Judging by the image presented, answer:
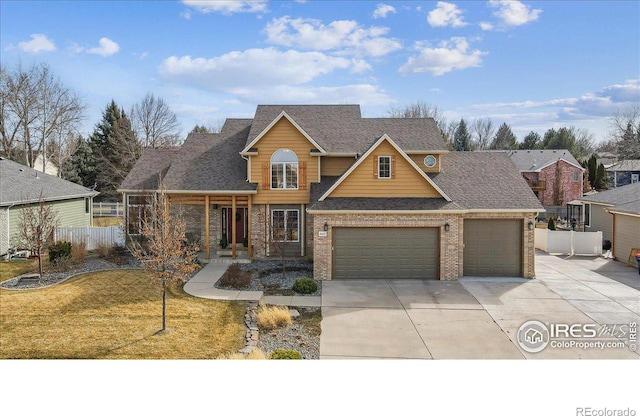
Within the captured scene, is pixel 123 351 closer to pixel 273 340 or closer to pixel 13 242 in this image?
pixel 273 340

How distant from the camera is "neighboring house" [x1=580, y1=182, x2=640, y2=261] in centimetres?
1814

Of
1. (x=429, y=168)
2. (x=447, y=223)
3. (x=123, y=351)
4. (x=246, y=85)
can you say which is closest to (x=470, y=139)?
(x=429, y=168)

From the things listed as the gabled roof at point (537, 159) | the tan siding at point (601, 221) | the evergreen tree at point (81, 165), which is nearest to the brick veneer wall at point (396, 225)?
the tan siding at point (601, 221)

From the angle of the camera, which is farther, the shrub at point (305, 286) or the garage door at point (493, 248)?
the garage door at point (493, 248)

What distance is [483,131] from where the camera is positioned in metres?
65.5

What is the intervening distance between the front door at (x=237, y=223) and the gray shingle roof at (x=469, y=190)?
13.0 feet

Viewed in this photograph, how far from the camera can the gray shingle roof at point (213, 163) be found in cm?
1836

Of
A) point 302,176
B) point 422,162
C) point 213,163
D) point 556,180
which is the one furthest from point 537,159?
point 213,163

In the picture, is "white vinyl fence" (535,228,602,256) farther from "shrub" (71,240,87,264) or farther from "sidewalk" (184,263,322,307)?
"shrub" (71,240,87,264)

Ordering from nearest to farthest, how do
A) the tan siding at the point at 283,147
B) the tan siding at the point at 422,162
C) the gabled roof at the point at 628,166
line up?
the tan siding at the point at 283,147
the tan siding at the point at 422,162
the gabled roof at the point at 628,166

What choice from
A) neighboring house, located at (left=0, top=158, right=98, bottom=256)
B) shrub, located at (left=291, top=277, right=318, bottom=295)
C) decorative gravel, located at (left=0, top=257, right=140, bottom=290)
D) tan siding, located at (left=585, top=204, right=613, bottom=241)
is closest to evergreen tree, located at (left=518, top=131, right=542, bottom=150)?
tan siding, located at (left=585, top=204, right=613, bottom=241)

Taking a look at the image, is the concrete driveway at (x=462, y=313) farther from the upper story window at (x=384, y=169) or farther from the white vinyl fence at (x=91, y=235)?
the white vinyl fence at (x=91, y=235)

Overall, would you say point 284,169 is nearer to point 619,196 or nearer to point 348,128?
point 348,128
